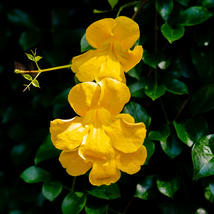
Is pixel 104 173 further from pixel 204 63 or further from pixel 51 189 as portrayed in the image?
pixel 204 63

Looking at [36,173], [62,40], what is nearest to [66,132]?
[36,173]

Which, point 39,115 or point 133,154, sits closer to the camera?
point 133,154

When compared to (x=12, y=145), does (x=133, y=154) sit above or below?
above

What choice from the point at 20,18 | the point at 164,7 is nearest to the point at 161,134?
the point at 164,7

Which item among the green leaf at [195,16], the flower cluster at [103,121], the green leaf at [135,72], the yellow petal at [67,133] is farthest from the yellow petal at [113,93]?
the green leaf at [195,16]

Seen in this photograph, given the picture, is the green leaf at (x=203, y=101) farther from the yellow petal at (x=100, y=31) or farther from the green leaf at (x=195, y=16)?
the yellow petal at (x=100, y=31)

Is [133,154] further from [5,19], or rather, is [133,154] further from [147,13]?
[5,19]

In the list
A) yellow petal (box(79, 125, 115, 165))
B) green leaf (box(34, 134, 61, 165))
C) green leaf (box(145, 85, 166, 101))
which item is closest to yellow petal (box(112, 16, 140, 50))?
green leaf (box(145, 85, 166, 101))
